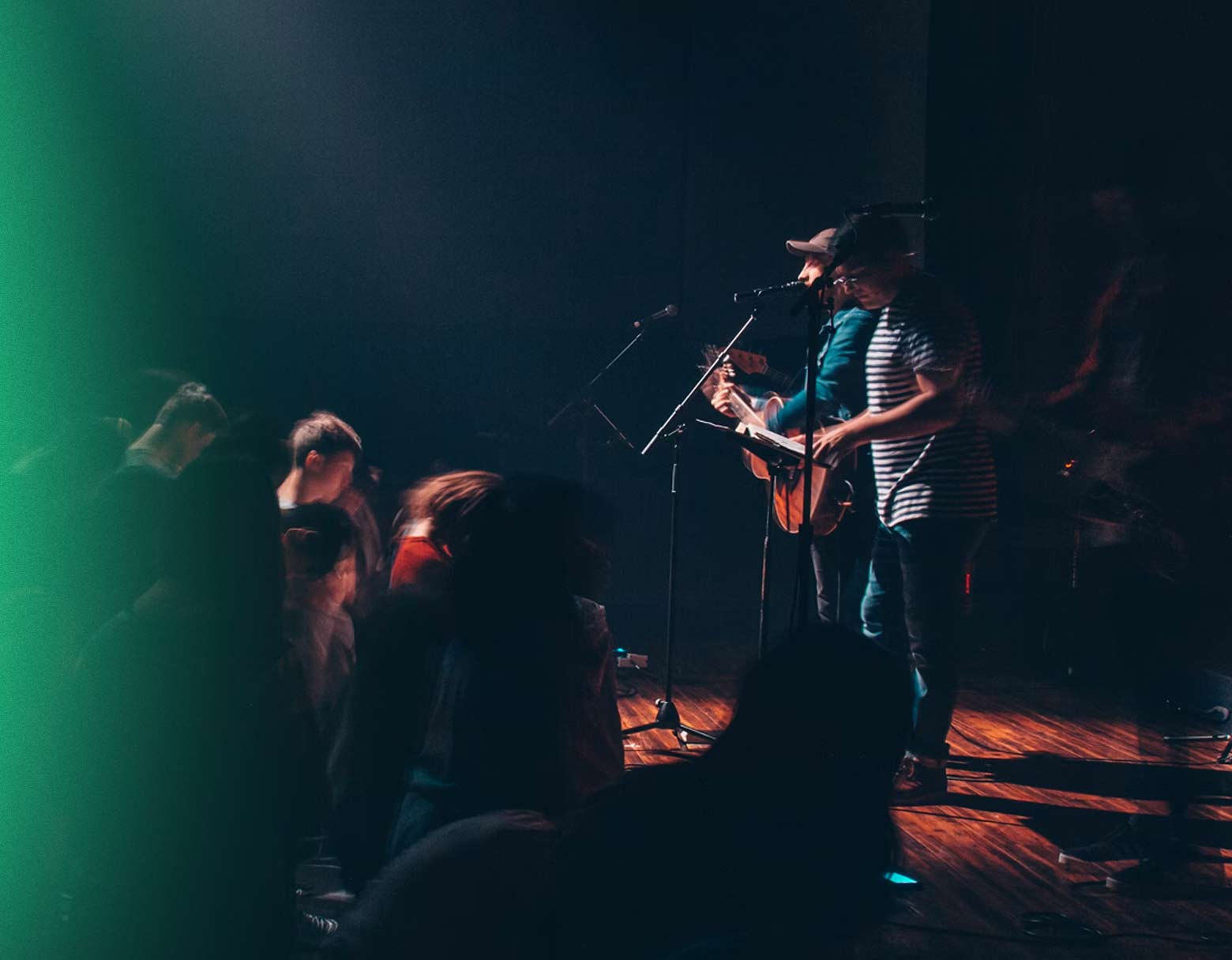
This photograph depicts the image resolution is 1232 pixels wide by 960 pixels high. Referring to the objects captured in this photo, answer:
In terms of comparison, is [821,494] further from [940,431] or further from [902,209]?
[902,209]

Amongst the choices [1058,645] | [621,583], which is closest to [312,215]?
[621,583]

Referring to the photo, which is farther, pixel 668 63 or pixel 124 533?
pixel 668 63

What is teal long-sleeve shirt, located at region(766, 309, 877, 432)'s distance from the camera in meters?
3.65

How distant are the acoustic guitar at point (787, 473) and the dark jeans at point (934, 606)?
49 cm

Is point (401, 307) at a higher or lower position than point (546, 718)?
higher

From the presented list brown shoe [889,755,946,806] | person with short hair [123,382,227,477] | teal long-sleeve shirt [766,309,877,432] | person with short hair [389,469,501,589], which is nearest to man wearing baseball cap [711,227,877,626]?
teal long-sleeve shirt [766,309,877,432]

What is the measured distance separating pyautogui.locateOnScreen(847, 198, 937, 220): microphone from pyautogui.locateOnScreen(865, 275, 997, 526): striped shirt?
30 centimetres

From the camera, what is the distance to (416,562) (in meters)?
2.47

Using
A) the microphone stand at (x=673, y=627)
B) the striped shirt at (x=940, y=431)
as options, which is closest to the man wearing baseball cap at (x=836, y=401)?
the microphone stand at (x=673, y=627)

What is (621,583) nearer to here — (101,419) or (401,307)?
(401,307)

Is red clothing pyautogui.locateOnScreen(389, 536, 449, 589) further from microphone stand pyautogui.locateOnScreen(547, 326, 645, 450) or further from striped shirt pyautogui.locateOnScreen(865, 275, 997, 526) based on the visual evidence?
microphone stand pyautogui.locateOnScreen(547, 326, 645, 450)

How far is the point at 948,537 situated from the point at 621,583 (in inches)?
150

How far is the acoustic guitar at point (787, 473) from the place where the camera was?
12.3 ft

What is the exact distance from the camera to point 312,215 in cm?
635
